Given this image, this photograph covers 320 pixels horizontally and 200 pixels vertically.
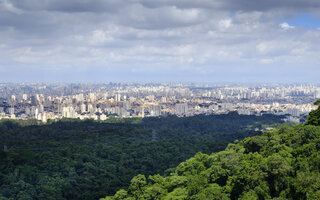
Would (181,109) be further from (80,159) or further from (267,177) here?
(267,177)

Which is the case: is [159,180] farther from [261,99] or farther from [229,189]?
[261,99]

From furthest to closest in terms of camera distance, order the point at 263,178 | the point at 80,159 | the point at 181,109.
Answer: the point at 181,109 → the point at 80,159 → the point at 263,178

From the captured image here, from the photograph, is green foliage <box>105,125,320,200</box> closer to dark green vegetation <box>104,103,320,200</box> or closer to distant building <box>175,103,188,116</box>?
dark green vegetation <box>104,103,320,200</box>

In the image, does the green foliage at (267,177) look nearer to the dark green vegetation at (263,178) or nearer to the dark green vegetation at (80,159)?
the dark green vegetation at (263,178)

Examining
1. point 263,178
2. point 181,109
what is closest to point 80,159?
point 263,178

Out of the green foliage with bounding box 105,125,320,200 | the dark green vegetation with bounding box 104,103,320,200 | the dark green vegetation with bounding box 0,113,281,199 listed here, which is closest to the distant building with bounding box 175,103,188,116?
the dark green vegetation with bounding box 0,113,281,199

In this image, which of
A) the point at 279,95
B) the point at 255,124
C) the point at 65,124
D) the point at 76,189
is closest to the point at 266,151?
the point at 76,189
